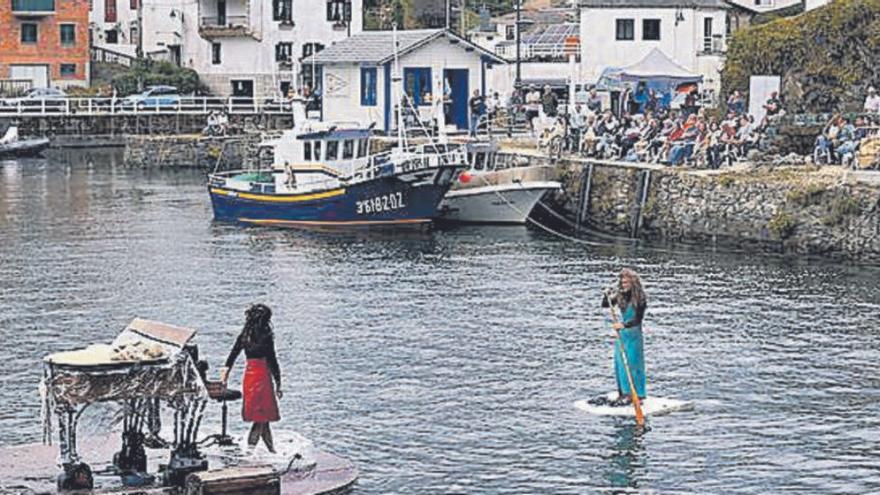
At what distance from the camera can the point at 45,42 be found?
293 feet

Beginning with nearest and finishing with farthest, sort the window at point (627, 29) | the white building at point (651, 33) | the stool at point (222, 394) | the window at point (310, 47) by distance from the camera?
1. the stool at point (222, 394)
2. the white building at point (651, 33)
3. the window at point (627, 29)
4. the window at point (310, 47)

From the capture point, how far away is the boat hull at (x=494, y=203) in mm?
45719

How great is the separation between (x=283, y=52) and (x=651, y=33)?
→ 24.3 m

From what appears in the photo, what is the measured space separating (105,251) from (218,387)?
23.3 m

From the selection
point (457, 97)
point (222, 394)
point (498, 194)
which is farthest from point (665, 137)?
point (222, 394)

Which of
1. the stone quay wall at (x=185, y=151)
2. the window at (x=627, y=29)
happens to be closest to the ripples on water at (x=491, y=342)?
the stone quay wall at (x=185, y=151)

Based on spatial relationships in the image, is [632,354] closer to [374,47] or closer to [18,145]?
[374,47]

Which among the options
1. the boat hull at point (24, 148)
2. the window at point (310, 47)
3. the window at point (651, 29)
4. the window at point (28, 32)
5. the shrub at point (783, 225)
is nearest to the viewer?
the shrub at point (783, 225)

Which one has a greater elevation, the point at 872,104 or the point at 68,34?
the point at 68,34

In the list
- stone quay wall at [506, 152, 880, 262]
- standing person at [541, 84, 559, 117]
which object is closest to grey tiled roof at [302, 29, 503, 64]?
standing person at [541, 84, 559, 117]

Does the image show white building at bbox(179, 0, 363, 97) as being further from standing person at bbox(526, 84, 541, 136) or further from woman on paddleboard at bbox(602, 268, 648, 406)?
woman on paddleboard at bbox(602, 268, 648, 406)

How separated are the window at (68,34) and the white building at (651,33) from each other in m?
30.6

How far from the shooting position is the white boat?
4578 centimetres

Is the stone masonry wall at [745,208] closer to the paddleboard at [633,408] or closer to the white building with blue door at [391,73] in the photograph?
the white building with blue door at [391,73]
